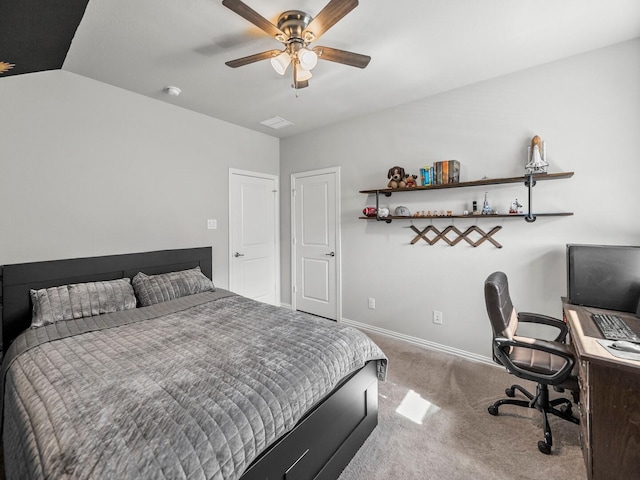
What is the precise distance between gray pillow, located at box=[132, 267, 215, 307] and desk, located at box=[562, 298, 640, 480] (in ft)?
9.68

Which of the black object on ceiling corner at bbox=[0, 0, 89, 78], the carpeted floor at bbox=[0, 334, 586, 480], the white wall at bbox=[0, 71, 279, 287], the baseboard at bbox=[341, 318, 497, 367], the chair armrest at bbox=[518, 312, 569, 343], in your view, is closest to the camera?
the black object on ceiling corner at bbox=[0, 0, 89, 78]

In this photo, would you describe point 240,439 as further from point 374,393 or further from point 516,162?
point 516,162

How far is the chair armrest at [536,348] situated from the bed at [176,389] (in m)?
0.76

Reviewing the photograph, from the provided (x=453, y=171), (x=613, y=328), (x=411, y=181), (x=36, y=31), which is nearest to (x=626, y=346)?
(x=613, y=328)

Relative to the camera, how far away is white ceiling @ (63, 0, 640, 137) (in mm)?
1790

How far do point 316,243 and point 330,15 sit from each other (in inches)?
112

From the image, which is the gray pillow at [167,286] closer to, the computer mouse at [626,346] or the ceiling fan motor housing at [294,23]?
the ceiling fan motor housing at [294,23]

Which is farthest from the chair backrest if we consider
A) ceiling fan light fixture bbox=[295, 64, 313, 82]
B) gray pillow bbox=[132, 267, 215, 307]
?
gray pillow bbox=[132, 267, 215, 307]

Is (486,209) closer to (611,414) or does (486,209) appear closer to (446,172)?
(446,172)

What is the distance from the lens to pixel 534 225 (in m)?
2.52

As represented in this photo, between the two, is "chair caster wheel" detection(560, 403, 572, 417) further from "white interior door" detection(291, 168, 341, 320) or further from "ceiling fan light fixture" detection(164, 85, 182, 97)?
"ceiling fan light fixture" detection(164, 85, 182, 97)

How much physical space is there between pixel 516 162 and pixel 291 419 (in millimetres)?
2756

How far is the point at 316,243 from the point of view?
4098 millimetres

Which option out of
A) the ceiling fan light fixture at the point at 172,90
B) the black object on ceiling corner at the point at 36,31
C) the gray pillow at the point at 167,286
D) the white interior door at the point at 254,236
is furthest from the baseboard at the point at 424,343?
the black object on ceiling corner at the point at 36,31
